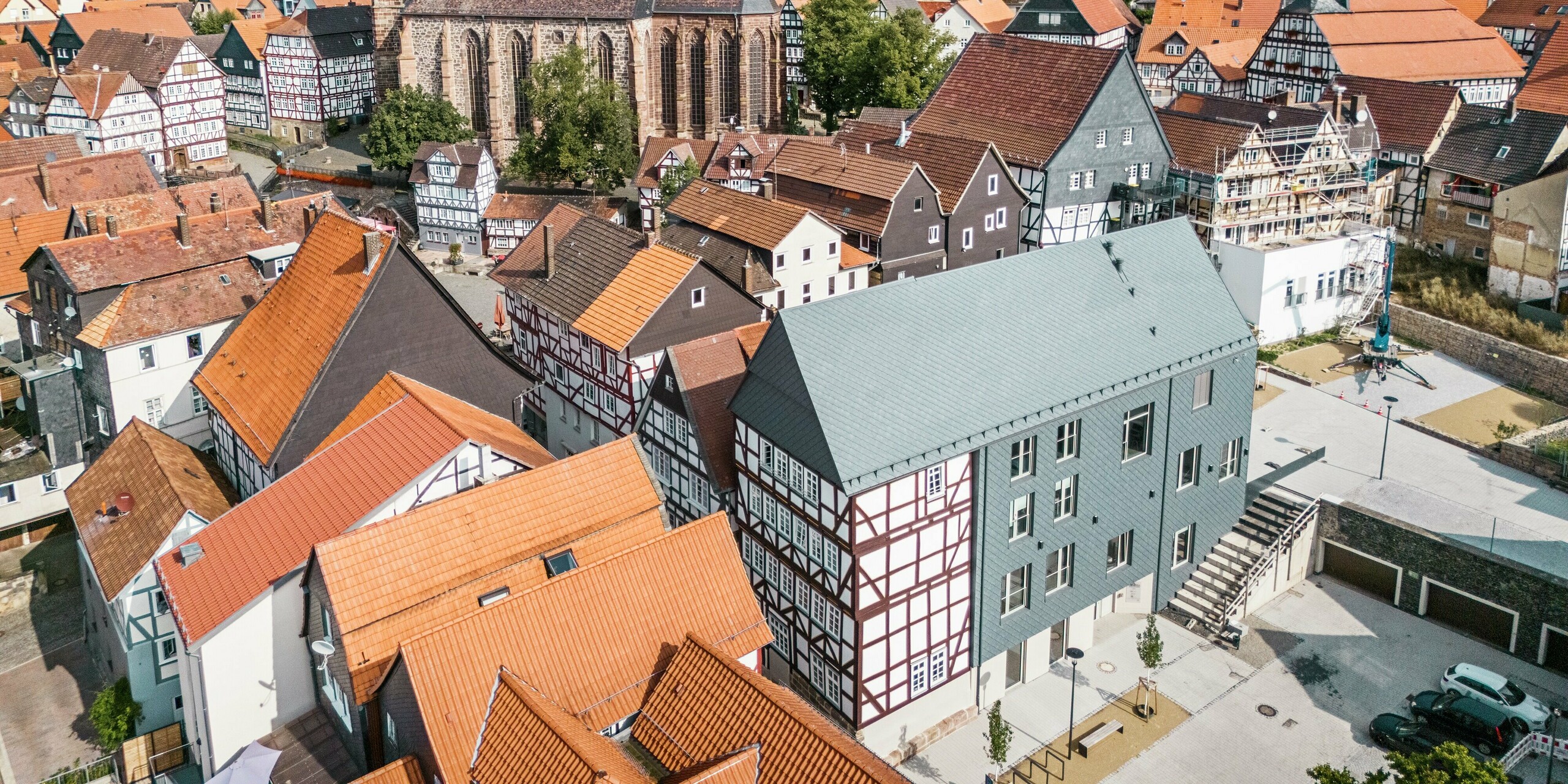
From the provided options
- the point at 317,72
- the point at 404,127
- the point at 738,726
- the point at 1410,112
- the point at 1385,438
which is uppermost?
the point at 317,72

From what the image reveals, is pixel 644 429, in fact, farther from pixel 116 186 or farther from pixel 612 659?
pixel 116 186

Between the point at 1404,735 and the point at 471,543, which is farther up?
the point at 471,543

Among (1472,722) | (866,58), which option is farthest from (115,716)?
(866,58)

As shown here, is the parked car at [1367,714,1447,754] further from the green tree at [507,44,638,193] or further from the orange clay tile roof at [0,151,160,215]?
the green tree at [507,44,638,193]

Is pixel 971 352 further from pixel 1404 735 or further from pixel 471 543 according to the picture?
pixel 1404 735

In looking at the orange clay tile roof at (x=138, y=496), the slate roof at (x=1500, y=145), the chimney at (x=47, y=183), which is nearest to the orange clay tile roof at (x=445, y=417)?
the orange clay tile roof at (x=138, y=496)

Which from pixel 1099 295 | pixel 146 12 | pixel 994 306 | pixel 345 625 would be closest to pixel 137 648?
pixel 345 625

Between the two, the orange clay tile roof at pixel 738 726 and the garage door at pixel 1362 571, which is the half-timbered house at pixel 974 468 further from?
the garage door at pixel 1362 571
